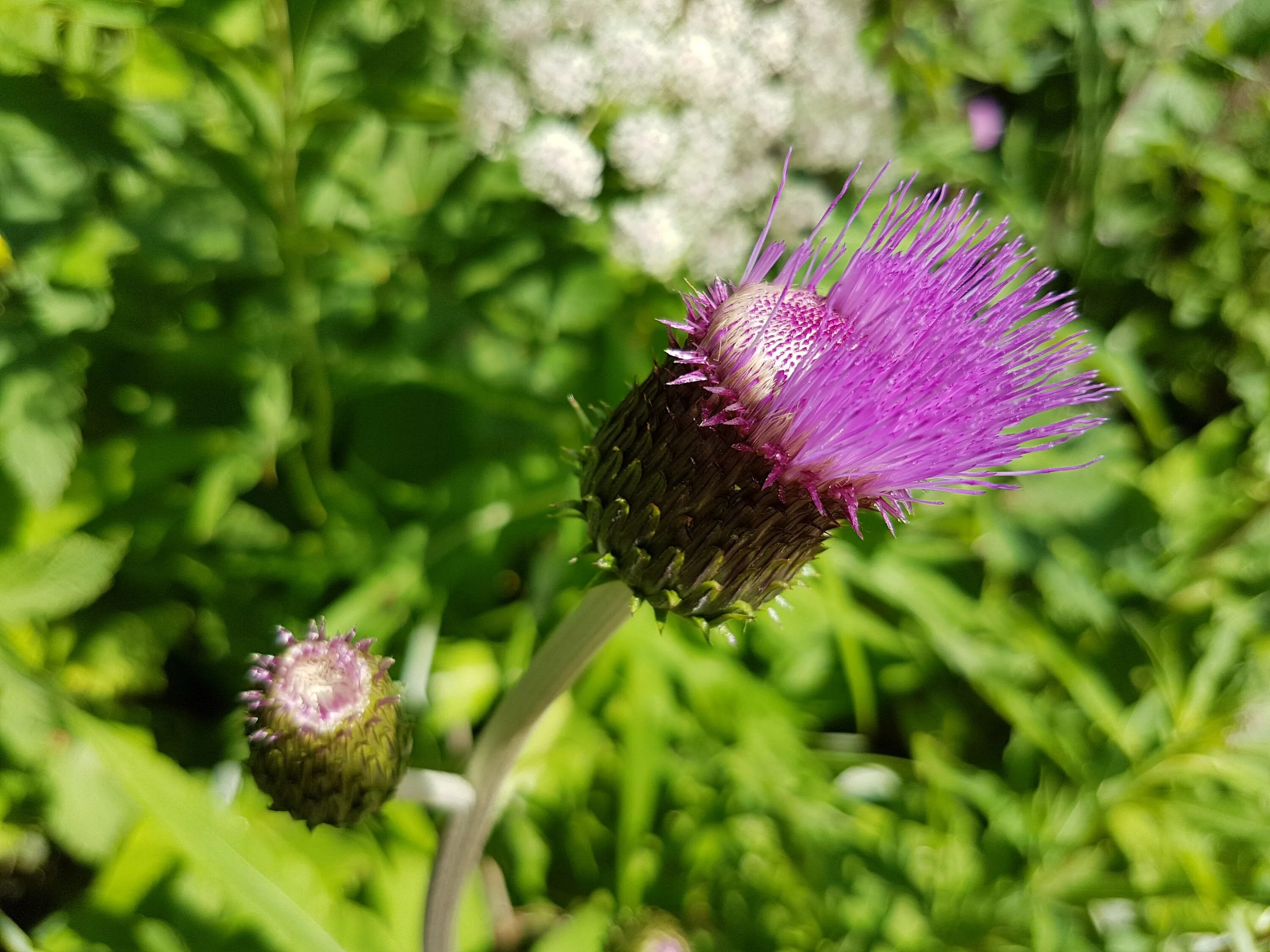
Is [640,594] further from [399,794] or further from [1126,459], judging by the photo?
[1126,459]

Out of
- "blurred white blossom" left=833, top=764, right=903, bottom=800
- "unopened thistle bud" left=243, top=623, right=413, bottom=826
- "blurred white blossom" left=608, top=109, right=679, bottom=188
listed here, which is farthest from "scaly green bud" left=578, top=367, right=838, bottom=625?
"blurred white blossom" left=833, top=764, right=903, bottom=800

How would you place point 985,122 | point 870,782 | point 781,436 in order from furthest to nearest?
point 985,122, point 870,782, point 781,436

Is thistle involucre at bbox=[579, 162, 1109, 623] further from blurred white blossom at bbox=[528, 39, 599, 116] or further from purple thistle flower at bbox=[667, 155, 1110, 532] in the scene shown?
blurred white blossom at bbox=[528, 39, 599, 116]

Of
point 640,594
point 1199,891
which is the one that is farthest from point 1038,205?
point 640,594

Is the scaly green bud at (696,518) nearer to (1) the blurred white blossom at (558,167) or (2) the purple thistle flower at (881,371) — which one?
(2) the purple thistle flower at (881,371)

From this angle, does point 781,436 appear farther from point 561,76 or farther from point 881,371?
point 561,76

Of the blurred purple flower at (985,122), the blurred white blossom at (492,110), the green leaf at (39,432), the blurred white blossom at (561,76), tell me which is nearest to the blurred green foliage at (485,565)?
the green leaf at (39,432)

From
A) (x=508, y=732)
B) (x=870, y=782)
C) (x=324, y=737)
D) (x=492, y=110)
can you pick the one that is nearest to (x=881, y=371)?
(x=508, y=732)
